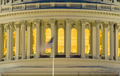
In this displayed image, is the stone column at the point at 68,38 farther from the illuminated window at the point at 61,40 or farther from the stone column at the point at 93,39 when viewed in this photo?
the stone column at the point at 93,39

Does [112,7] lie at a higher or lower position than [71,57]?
higher

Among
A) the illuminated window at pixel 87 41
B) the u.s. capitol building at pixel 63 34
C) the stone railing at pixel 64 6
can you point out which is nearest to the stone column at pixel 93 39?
the u.s. capitol building at pixel 63 34

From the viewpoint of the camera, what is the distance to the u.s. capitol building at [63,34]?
100 m

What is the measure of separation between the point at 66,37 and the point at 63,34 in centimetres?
134

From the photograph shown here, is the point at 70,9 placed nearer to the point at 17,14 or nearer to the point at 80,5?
the point at 80,5

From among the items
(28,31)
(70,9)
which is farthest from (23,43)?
(70,9)

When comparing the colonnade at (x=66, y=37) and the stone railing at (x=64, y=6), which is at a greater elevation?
the stone railing at (x=64, y=6)

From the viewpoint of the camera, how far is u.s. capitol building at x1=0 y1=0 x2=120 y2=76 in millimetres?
100125

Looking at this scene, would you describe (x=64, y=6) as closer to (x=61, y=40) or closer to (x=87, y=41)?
(x=61, y=40)

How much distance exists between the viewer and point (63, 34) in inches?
4021

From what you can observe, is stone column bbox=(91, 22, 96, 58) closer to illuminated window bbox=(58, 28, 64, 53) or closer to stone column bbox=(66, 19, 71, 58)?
stone column bbox=(66, 19, 71, 58)

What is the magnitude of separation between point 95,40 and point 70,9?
6.41m

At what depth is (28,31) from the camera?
103 metres

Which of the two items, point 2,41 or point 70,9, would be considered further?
point 2,41
